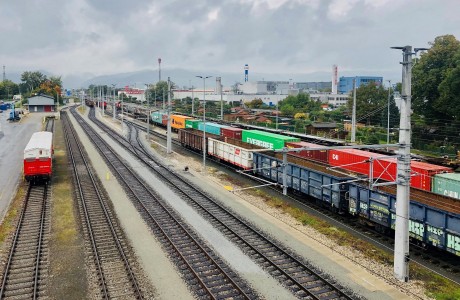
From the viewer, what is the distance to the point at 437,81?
55.9 m

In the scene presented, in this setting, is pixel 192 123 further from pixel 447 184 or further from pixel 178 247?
pixel 447 184

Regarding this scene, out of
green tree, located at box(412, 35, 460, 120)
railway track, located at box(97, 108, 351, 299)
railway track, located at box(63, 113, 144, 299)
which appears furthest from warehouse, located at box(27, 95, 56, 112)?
green tree, located at box(412, 35, 460, 120)

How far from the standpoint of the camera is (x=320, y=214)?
29391 millimetres

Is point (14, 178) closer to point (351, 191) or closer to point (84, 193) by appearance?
point (84, 193)

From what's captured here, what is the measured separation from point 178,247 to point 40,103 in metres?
119

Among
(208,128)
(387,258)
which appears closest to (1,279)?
(387,258)

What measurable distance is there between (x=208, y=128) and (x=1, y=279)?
4238cm

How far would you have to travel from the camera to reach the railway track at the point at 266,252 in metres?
17.9

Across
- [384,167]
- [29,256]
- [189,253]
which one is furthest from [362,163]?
[29,256]

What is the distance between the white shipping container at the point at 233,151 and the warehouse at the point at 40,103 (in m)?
93.2

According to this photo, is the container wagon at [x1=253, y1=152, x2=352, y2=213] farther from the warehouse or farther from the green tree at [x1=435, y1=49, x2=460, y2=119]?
the warehouse

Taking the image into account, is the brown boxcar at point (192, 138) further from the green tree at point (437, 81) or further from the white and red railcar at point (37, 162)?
the green tree at point (437, 81)

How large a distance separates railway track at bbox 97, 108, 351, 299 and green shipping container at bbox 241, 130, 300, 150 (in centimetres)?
959

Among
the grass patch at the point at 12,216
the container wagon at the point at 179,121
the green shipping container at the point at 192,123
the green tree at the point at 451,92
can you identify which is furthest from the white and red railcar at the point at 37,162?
the green tree at the point at 451,92
